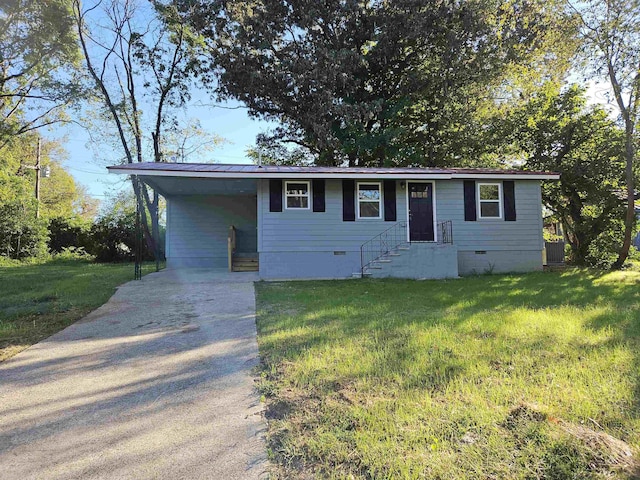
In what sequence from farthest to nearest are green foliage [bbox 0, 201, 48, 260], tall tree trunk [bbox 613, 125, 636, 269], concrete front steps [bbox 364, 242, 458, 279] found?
green foliage [bbox 0, 201, 48, 260], tall tree trunk [bbox 613, 125, 636, 269], concrete front steps [bbox 364, 242, 458, 279]

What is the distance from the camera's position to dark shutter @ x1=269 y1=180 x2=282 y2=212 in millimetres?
10656

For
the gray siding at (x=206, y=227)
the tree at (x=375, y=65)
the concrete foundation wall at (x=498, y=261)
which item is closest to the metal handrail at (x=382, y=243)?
the concrete foundation wall at (x=498, y=261)

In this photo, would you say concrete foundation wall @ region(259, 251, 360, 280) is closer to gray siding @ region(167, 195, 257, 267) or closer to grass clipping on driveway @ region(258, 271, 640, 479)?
gray siding @ region(167, 195, 257, 267)

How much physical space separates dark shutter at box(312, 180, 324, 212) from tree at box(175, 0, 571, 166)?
17.3 feet

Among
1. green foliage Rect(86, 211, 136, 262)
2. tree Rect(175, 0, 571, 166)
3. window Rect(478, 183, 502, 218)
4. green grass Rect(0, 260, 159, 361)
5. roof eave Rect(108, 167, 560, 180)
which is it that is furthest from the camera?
green foliage Rect(86, 211, 136, 262)

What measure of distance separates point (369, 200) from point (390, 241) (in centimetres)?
140

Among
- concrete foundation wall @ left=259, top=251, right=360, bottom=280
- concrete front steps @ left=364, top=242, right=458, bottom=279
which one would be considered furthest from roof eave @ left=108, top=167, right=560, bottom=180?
concrete foundation wall @ left=259, top=251, right=360, bottom=280

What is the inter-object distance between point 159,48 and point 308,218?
15.1 metres

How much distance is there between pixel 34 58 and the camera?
675 inches

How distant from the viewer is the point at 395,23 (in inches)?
610

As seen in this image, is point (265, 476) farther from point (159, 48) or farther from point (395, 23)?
point (159, 48)

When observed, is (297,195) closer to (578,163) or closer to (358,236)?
(358,236)

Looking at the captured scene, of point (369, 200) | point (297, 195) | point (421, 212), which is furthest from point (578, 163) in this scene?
point (297, 195)

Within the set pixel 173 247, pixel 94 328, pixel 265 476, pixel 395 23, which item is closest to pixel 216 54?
pixel 395 23
